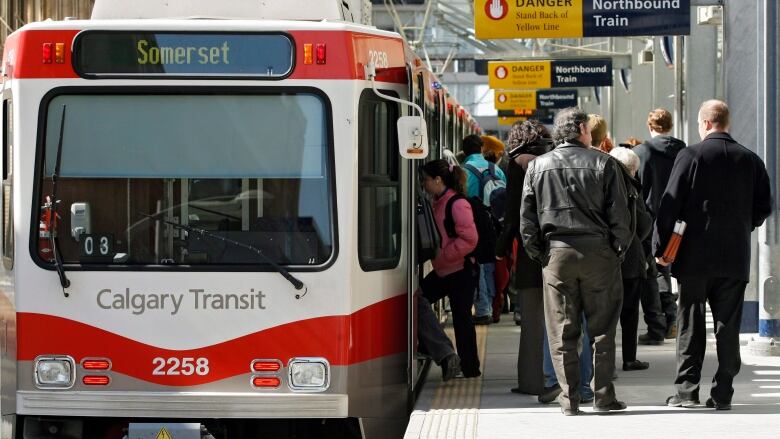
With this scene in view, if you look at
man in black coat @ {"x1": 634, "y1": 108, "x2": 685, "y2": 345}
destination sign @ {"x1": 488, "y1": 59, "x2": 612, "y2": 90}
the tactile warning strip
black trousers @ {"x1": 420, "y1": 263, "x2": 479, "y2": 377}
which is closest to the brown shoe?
man in black coat @ {"x1": 634, "y1": 108, "x2": 685, "y2": 345}

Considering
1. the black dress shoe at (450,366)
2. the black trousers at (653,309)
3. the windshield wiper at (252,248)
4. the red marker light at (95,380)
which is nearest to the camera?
the windshield wiper at (252,248)

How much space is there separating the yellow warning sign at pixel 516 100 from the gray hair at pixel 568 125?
34.5 metres

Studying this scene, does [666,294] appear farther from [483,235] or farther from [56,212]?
[56,212]

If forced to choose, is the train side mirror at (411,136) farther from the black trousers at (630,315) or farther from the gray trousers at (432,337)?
the black trousers at (630,315)

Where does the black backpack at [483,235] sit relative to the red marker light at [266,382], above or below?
above

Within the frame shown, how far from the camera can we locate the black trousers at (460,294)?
949 cm

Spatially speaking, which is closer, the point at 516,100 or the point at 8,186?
the point at 8,186

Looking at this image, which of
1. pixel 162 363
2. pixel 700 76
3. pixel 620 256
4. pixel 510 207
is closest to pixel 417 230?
pixel 510 207

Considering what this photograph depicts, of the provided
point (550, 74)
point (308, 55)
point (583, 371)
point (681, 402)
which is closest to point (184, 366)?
point (308, 55)

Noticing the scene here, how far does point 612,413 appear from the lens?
802 cm

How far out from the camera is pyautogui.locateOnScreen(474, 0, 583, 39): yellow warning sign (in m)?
14.6

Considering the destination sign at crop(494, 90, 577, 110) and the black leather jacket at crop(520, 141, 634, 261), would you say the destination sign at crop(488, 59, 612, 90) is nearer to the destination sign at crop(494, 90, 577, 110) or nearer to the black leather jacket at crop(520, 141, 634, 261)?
the destination sign at crop(494, 90, 577, 110)

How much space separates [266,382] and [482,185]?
5.81m

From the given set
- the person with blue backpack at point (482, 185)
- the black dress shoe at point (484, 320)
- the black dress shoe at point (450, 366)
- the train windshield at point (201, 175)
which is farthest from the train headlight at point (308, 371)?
the black dress shoe at point (484, 320)
